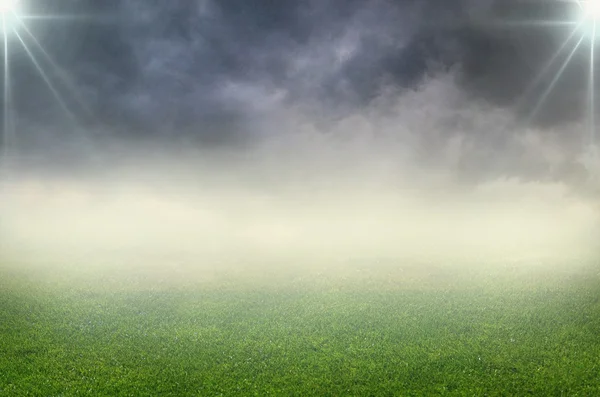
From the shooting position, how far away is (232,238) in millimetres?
86562

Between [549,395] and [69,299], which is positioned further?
[69,299]

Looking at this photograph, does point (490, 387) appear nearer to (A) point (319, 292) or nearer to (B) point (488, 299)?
(B) point (488, 299)

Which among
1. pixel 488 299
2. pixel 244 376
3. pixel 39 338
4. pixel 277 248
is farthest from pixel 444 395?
pixel 277 248

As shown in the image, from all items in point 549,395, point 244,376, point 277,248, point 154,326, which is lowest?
point 549,395

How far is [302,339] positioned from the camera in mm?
26484

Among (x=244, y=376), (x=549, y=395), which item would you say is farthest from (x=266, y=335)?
(x=549, y=395)

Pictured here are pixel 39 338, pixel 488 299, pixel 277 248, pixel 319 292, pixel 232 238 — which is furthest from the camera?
pixel 232 238

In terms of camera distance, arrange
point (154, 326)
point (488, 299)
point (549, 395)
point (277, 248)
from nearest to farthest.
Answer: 1. point (549, 395)
2. point (154, 326)
3. point (488, 299)
4. point (277, 248)

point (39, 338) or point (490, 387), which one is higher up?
point (39, 338)

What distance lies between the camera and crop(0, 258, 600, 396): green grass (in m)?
20.5

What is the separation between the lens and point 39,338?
25922mm

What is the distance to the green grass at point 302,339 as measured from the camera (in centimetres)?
2047

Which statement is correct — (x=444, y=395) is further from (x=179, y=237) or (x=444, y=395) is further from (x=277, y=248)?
(x=179, y=237)

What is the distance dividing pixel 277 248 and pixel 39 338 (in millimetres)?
48082
